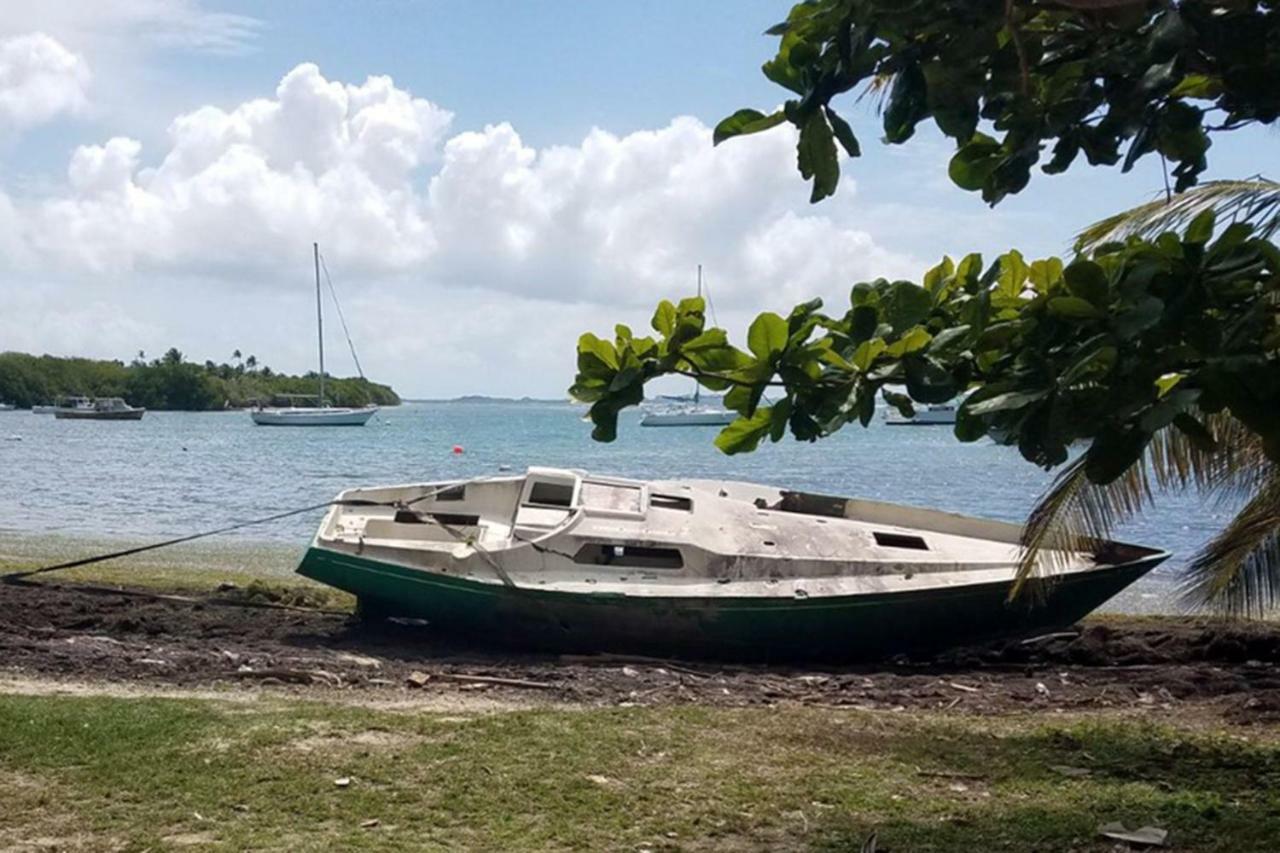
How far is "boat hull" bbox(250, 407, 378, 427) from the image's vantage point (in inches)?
3228

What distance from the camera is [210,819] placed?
237 inches

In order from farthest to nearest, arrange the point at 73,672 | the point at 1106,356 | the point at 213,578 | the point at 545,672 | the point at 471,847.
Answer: the point at 213,578, the point at 545,672, the point at 73,672, the point at 471,847, the point at 1106,356

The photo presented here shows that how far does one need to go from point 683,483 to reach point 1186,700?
5608 millimetres

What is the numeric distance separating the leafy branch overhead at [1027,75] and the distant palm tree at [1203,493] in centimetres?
432

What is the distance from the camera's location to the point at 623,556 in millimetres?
12680

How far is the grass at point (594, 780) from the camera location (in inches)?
234

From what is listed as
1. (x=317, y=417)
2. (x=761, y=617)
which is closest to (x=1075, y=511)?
(x=761, y=617)

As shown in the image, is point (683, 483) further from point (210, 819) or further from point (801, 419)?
point (801, 419)

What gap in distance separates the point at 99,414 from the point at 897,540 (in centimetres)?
10655

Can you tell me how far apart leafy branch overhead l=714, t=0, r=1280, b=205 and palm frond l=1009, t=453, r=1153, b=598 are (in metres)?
5.04

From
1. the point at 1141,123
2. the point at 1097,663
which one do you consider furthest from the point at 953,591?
the point at 1141,123

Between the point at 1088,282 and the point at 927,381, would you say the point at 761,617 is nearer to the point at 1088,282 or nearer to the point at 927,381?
the point at 927,381

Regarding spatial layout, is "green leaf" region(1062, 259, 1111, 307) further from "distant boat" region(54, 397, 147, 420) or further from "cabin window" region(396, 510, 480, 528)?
"distant boat" region(54, 397, 147, 420)

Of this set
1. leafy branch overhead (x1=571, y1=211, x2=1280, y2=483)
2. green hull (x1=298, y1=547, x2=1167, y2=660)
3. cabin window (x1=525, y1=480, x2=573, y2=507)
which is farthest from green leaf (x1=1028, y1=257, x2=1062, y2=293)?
cabin window (x1=525, y1=480, x2=573, y2=507)
